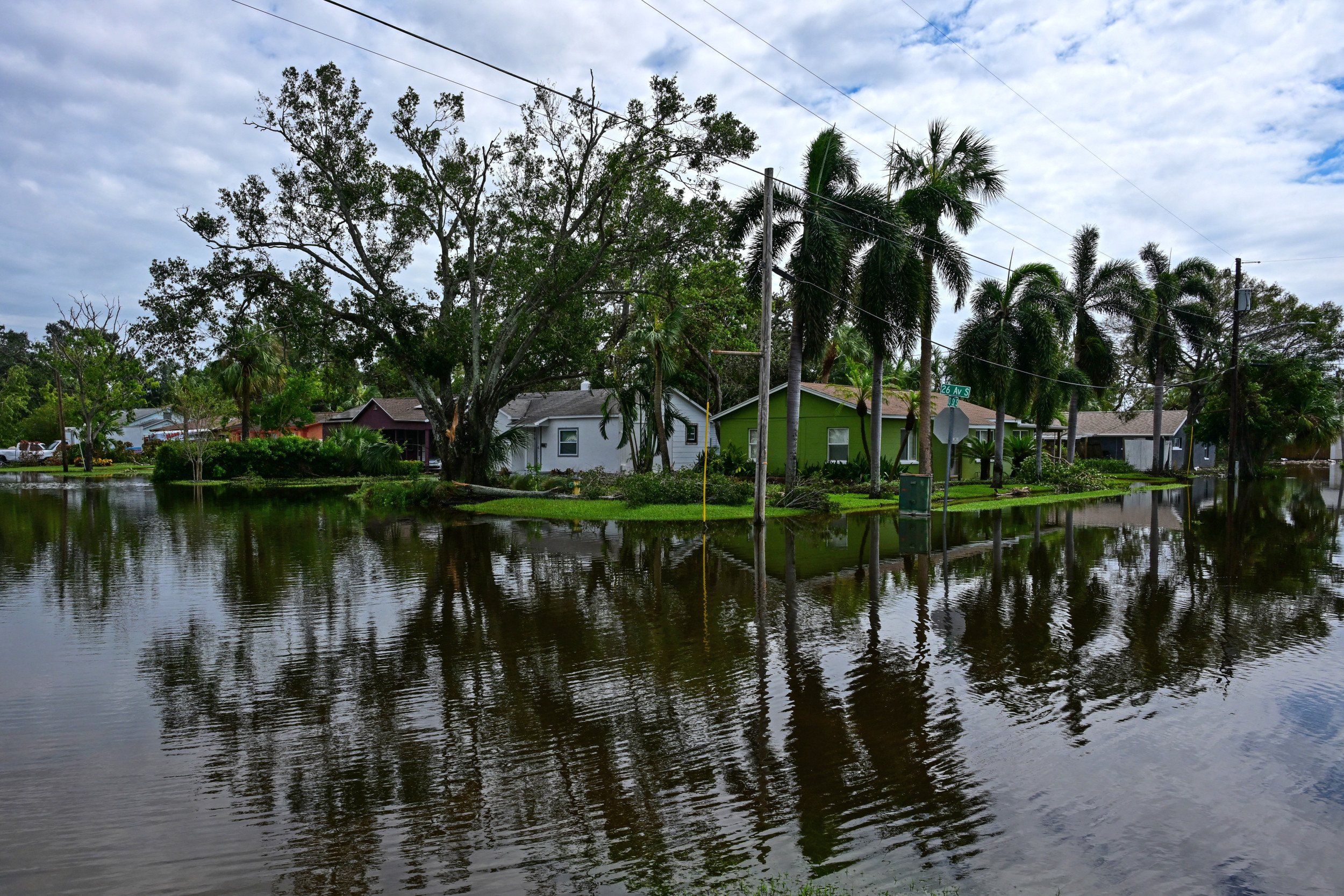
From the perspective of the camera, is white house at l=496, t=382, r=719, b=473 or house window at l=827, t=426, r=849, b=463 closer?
house window at l=827, t=426, r=849, b=463

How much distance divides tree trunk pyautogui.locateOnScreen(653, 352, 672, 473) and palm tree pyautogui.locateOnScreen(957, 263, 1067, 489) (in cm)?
1164

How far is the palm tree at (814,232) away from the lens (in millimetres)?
24656

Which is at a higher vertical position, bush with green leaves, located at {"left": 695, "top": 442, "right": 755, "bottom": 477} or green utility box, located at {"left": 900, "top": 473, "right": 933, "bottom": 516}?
bush with green leaves, located at {"left": 695, "top": 442, "right": 755, "bottom": 477}

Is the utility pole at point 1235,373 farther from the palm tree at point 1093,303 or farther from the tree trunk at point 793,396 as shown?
the tree trunk at point 793,396

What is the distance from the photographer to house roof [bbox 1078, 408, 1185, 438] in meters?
57.4

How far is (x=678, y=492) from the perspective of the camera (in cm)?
2383

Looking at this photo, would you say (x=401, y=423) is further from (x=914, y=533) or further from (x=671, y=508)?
(x=914, y=533)

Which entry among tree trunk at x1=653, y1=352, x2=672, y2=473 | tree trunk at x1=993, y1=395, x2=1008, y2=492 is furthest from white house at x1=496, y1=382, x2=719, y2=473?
tree trunk at x1=993, y1=395, x2=1008, y2=492

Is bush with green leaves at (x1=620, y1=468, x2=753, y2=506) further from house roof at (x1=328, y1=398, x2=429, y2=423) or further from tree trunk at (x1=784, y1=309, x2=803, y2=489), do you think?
house roof at (x1=328, y1=398, x2=429, y2=423)

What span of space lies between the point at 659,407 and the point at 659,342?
228 cm

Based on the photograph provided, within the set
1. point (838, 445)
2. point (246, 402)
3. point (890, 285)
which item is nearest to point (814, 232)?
point (890, 285)

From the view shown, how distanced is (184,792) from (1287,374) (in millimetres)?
55459

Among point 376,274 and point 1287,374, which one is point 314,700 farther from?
point 1287,374

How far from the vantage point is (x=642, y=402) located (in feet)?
109
